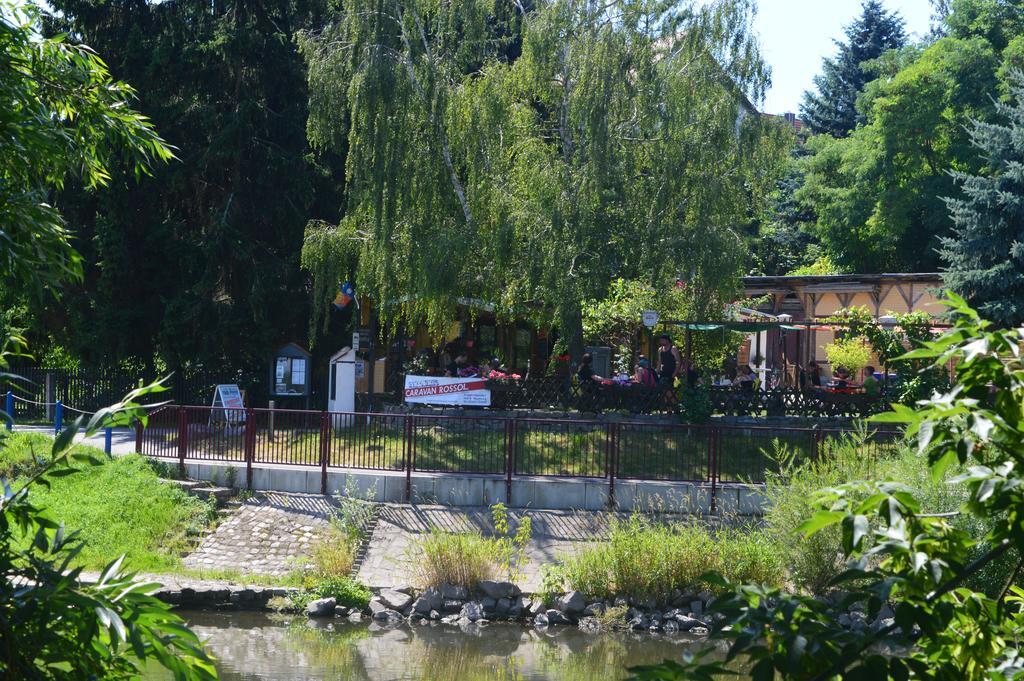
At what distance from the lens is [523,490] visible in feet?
59.1

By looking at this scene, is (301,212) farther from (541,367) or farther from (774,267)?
(774,267)

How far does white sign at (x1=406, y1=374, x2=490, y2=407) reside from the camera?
22344mm

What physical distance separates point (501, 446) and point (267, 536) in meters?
4.28

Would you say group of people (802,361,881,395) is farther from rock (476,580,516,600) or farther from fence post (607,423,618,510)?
rock (476,580,516,600)

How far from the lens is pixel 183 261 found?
2652 centimetres

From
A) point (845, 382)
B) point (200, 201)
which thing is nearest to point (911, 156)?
point (845, 382)

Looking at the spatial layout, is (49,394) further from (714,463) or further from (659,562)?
(659,562)

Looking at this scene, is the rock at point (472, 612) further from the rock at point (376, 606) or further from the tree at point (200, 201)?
the tree at point (200, 201)

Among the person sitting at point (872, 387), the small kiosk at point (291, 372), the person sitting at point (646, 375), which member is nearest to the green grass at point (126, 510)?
the small kiosk at point (291, 372)

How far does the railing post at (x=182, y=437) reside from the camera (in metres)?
18.6

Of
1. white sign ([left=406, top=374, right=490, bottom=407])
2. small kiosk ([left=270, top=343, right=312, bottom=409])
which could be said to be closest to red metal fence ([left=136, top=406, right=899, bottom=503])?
white sign ([left=406, top=374, right=490, bottom=407])

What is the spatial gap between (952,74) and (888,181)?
4.77 metres

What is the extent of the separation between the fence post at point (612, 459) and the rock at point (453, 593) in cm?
347

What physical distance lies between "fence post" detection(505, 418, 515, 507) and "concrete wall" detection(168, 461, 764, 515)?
0.19 feet
